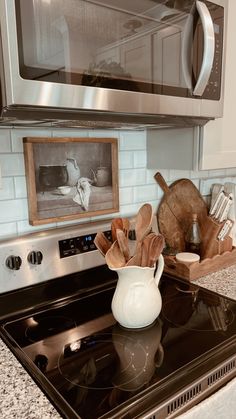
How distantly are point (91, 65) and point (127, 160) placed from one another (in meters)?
0.60

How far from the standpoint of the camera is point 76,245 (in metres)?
1.10

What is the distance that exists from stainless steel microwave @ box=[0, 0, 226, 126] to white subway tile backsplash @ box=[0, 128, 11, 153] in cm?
18

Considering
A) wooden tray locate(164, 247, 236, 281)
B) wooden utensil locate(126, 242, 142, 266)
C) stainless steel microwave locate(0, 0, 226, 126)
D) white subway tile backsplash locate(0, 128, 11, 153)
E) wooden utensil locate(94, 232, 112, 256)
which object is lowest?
wooden tray locate(164, 247, 236, 281)

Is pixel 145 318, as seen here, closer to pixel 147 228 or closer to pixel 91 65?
pixel 147 228

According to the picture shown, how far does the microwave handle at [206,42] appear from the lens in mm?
796


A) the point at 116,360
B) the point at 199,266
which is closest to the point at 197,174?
the point at 199,266

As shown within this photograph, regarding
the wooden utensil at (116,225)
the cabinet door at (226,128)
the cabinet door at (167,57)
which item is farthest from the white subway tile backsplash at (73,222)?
the cabinet door at (167,57)

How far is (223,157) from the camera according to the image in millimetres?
1139

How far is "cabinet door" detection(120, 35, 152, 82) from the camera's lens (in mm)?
750

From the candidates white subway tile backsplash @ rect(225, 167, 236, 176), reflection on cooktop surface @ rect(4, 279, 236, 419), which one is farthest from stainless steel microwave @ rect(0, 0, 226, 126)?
white subway tile backsplash @ rect(225, 167, 236, 176)

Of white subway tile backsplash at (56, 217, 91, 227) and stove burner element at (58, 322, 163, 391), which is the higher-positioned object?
white subway tile backsplash at (56, 217, 91, 227)

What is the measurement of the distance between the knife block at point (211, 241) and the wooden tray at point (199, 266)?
1.1 inches

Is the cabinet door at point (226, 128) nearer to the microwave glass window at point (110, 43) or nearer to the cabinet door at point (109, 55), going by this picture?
the microwave glass window at point (110, 43)

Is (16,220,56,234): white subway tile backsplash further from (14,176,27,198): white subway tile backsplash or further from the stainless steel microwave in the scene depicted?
the stainless steel microwave
